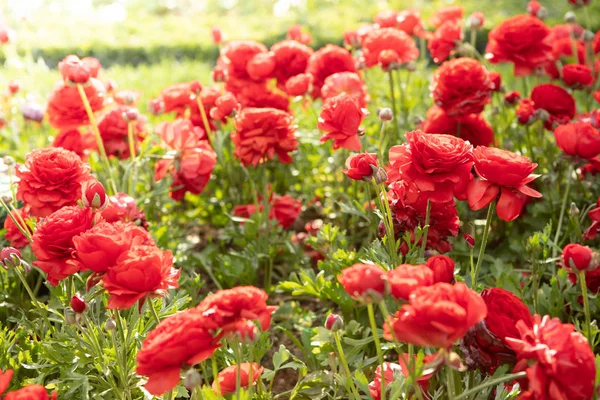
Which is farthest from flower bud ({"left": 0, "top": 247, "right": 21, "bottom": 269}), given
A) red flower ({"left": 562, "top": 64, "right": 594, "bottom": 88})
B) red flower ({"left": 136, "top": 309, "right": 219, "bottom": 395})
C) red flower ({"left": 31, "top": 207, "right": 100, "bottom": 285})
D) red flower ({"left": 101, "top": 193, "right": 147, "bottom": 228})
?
red flower ({"left": 562, "top": 64, "right": 594, "bottom": 88})

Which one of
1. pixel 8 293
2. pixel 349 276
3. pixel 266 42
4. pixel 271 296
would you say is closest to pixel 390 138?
pixel 271 296

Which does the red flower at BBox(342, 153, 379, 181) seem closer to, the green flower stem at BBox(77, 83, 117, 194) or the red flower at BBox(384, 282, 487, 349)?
the red flower at BBox(384, 282, 487, 349)

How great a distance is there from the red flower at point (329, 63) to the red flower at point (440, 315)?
1.32 m

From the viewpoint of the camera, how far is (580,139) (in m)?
1.51

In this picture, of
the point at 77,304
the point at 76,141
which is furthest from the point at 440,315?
the point at 76,141

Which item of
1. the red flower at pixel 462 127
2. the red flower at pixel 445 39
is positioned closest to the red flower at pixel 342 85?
the red flower at pixel 462 127

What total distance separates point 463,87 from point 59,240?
1.06 meters

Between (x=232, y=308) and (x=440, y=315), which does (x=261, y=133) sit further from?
(x=440, y=315)

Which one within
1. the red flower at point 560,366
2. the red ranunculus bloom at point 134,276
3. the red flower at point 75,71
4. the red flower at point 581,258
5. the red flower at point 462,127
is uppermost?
the red flower at point 75,71

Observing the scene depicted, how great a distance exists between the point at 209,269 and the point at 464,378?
2.70ft

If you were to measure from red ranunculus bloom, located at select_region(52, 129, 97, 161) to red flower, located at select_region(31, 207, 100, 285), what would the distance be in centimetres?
87

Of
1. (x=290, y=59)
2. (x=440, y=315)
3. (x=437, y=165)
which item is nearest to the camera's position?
(x=440, y=315)

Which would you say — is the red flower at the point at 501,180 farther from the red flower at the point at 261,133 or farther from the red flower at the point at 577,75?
the red flower at the point at 577,75

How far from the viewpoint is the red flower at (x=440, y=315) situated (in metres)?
0.76
